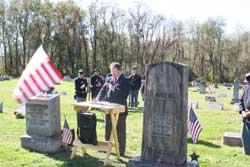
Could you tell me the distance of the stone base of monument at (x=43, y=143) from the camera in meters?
8.12

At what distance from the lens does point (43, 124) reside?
27.2 feet

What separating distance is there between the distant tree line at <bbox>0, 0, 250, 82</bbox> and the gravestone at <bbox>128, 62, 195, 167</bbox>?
169 ft

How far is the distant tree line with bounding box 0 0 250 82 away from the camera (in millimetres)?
56969

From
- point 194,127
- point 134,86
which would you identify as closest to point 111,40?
point 134,86

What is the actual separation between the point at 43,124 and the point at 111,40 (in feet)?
174

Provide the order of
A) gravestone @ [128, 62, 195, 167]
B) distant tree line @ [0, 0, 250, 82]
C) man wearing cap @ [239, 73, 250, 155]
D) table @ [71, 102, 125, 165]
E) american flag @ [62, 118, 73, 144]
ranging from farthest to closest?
distant tree line @ [0, 0, 250, 82], american flag @ [62, 118, 73, 144], man wearing cap @ [239, 73, 250, 155], table @ [71, 102, 125, 165], gravestone @ [128, 62, 195, 167]

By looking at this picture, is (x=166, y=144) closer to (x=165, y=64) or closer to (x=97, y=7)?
(x=165, y=64)

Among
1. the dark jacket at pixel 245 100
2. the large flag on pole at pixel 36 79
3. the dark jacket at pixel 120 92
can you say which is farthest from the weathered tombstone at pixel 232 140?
the large flag on pole at pixel 36 79

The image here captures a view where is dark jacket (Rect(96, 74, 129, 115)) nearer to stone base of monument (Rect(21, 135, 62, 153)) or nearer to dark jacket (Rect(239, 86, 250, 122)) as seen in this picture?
stone base of monument (Rect(21, 135, 62, 153))

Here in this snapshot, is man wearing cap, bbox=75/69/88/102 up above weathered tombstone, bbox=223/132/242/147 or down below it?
above

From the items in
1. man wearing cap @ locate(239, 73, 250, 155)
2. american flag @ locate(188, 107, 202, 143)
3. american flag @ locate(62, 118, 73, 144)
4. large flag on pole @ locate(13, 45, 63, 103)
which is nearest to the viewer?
large flag on pole @ locate(13, 45, 63, 103)

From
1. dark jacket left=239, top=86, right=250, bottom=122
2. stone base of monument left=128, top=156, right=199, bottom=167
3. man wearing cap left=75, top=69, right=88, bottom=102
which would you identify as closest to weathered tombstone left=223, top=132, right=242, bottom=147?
dark jacket left=239, top=86, right=250, bottom=122

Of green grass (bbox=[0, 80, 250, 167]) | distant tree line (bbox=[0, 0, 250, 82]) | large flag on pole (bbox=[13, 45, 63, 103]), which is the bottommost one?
green grass (bbox=[0, 80, 250, 167])

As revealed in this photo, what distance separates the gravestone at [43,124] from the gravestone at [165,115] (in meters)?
2.81
